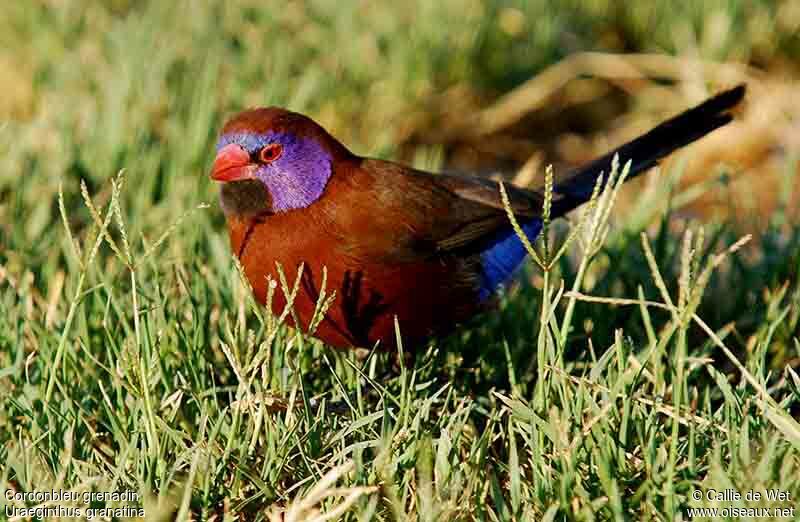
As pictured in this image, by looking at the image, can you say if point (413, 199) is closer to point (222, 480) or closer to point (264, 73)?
A: point (222, 480)

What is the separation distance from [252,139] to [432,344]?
0.83 meters

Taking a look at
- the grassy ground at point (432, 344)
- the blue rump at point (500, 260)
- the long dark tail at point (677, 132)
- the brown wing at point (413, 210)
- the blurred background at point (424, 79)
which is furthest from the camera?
the blurred background at point (424, 79)

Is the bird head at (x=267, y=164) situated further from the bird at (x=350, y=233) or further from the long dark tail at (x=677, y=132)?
the long dark tail at (x=677, y=132)

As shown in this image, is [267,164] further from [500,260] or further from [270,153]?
[500,260]

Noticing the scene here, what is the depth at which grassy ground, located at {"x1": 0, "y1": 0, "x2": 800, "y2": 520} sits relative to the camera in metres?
2.42

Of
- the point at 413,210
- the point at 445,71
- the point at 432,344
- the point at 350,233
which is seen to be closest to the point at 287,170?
the point at 350,233

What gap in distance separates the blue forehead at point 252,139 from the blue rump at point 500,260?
738mm

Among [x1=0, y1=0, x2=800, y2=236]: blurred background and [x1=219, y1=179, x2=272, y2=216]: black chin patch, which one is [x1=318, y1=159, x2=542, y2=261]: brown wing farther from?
[x1=0, y1=0, x2=800, y2=236]: blurred background

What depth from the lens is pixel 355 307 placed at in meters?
2.97

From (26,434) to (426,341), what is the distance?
1131mm

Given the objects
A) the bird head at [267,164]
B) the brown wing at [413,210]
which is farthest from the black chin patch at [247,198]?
the brown wing at [413,210]

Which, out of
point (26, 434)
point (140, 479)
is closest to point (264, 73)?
point (26, 434)

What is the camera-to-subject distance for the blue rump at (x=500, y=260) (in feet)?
11.0

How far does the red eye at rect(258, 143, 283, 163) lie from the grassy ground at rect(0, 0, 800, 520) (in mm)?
414
